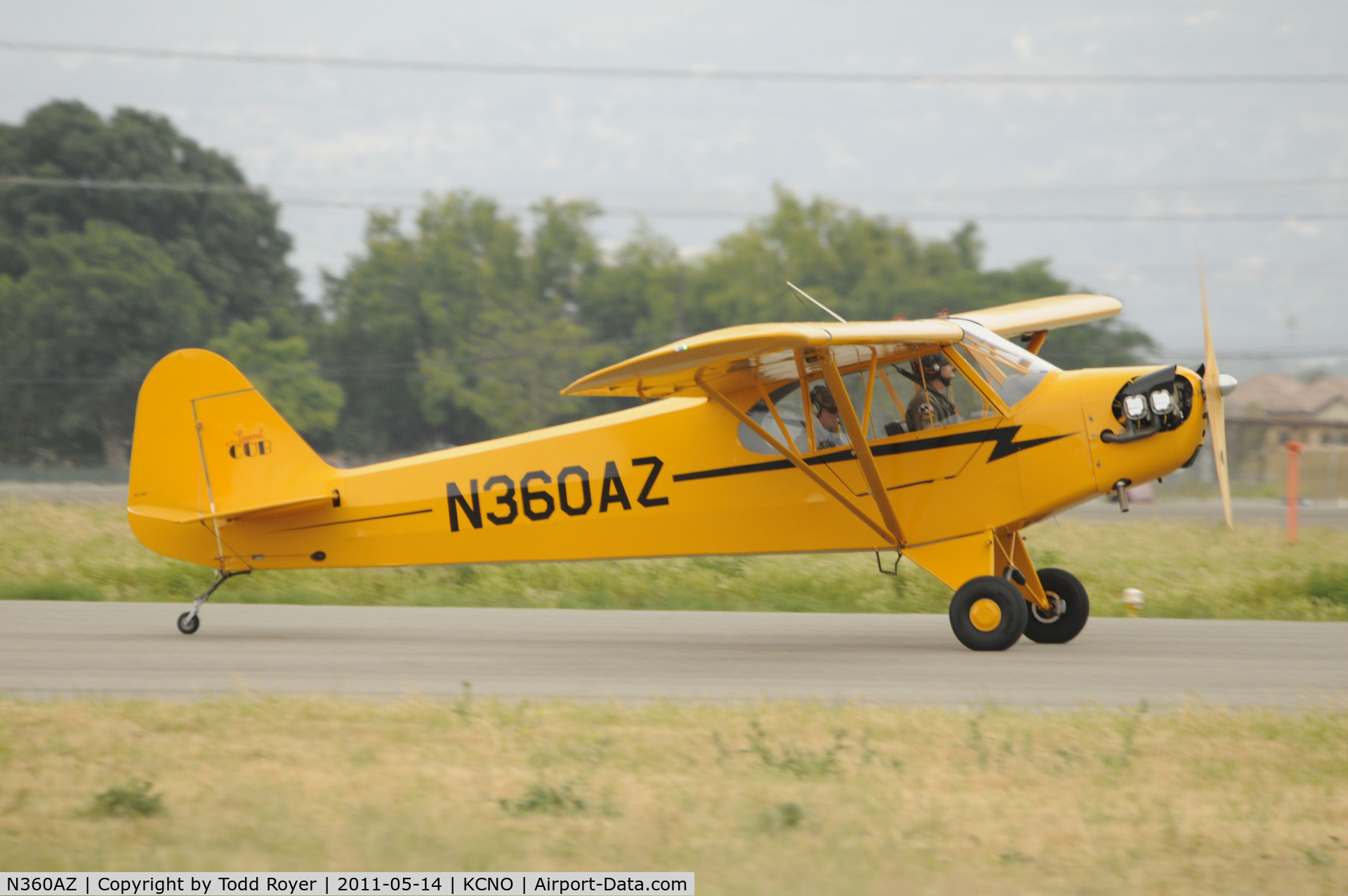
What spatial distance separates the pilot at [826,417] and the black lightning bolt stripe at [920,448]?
11cm

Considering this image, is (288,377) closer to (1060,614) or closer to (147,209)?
(147,209)

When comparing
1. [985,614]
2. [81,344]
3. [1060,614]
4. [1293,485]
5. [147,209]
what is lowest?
[1060,614]

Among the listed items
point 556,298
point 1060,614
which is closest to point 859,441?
point 1060,614

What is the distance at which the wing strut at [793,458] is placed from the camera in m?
9.30

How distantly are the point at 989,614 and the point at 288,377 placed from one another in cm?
4059

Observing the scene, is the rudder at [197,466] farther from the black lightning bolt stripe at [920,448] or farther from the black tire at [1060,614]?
the black tire at [1060,614]

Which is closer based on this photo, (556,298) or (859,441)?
(859,441)

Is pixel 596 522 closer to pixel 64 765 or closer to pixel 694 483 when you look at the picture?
pixel 694 483

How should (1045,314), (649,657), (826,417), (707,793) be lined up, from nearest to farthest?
(707,793)
(649,657)
(826,417)
(1045,314)

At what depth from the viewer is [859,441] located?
29.3ft

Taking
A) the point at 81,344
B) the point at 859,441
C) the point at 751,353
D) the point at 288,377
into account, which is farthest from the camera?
the point at 288,377

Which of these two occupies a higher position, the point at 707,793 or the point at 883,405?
the point at 883,405

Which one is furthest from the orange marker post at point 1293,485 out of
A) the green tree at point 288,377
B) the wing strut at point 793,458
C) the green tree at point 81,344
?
the green tree at point 81,344

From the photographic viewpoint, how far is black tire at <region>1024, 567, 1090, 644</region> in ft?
A: 31.8
